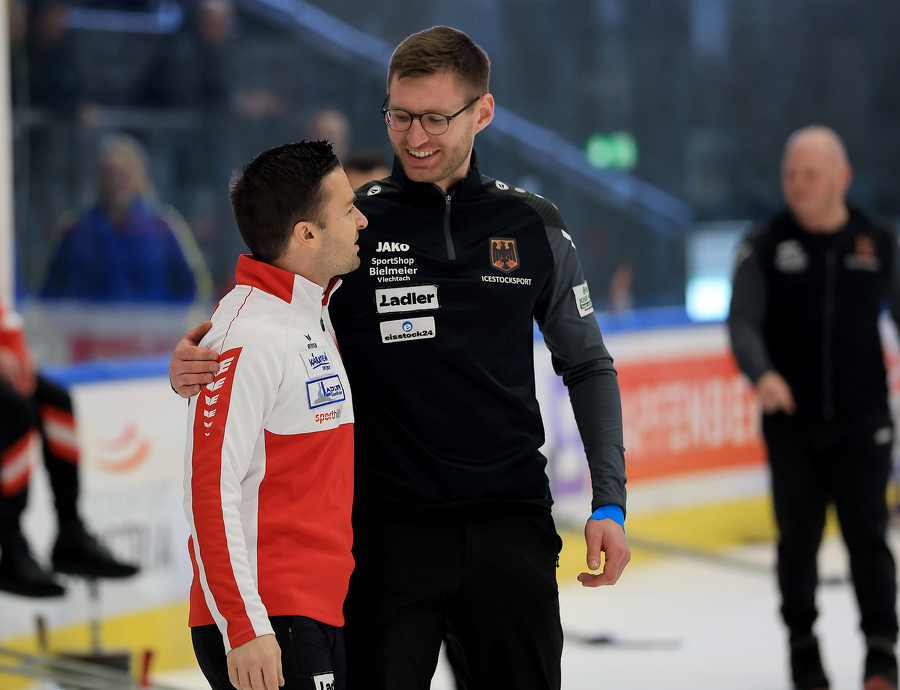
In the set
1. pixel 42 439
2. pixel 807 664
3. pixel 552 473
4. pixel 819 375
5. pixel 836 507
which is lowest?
pixel 807 664

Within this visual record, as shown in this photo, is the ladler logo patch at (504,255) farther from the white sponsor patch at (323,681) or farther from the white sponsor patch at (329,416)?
the white sponsor patch at (323,681)

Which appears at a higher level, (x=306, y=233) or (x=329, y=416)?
(x=306, y=233)

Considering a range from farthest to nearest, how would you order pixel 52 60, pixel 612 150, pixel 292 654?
pixel 612 150
pixel 52 60
pixel 292 654

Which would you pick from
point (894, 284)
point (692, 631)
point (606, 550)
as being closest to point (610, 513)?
point (606, 550)

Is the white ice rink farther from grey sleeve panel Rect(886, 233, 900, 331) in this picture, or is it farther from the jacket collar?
the jacket collar

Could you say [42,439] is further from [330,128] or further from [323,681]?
[330,128]

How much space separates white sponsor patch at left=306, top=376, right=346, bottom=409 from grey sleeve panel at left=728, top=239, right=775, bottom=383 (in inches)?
96.8

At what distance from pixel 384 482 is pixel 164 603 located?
2.69 metres

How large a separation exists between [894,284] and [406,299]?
266cm

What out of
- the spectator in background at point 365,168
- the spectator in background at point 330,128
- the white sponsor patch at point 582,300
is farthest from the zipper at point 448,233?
the spectator in background at point 330,128

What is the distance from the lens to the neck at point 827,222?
4035 mm

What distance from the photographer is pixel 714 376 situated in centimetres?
634

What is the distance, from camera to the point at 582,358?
2.13 m

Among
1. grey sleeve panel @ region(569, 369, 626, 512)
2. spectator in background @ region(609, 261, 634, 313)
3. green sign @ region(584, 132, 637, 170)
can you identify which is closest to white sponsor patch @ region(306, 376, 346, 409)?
grey sleeve panel @ region(569, 369, 626, 512)
